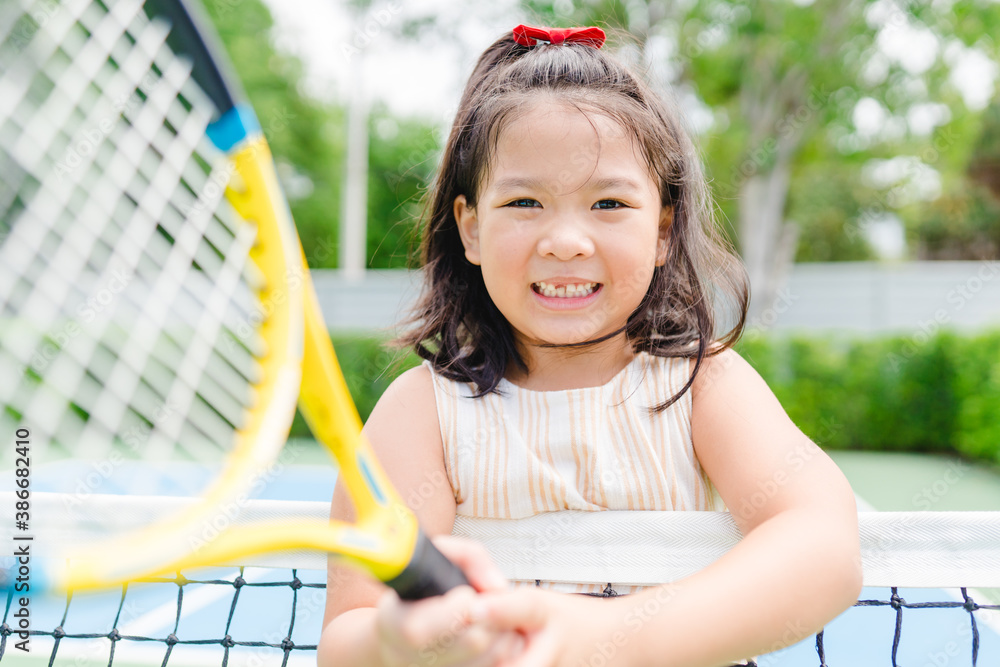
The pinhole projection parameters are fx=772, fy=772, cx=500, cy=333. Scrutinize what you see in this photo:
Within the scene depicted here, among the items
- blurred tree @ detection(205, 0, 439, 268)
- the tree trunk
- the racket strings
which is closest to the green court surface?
the tree trunk

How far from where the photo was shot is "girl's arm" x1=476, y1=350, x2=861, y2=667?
85 cm

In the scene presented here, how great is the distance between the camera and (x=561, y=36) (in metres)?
1.47

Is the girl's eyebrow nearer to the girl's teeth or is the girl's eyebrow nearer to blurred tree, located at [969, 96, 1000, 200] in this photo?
the girl's teeth

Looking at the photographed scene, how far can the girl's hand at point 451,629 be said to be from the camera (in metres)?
0.76

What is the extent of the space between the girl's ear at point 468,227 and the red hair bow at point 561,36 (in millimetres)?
351

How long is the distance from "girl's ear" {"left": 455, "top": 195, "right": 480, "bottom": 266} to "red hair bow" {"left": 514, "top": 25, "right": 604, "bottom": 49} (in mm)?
351

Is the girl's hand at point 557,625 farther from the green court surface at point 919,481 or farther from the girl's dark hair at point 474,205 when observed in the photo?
the green court surface at point 919,481

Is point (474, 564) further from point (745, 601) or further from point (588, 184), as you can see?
point (588, 184)

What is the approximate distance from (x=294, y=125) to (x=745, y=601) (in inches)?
936

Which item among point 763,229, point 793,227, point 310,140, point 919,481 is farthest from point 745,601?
point 310,140

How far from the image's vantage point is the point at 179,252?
1.05 m

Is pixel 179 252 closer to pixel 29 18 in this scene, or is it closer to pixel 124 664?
pixel 29 18

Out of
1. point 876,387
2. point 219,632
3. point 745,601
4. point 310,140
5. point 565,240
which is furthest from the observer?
point 310,140

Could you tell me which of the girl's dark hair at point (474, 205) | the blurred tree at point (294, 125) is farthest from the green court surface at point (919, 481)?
the blurred tree at point (294, 125)
